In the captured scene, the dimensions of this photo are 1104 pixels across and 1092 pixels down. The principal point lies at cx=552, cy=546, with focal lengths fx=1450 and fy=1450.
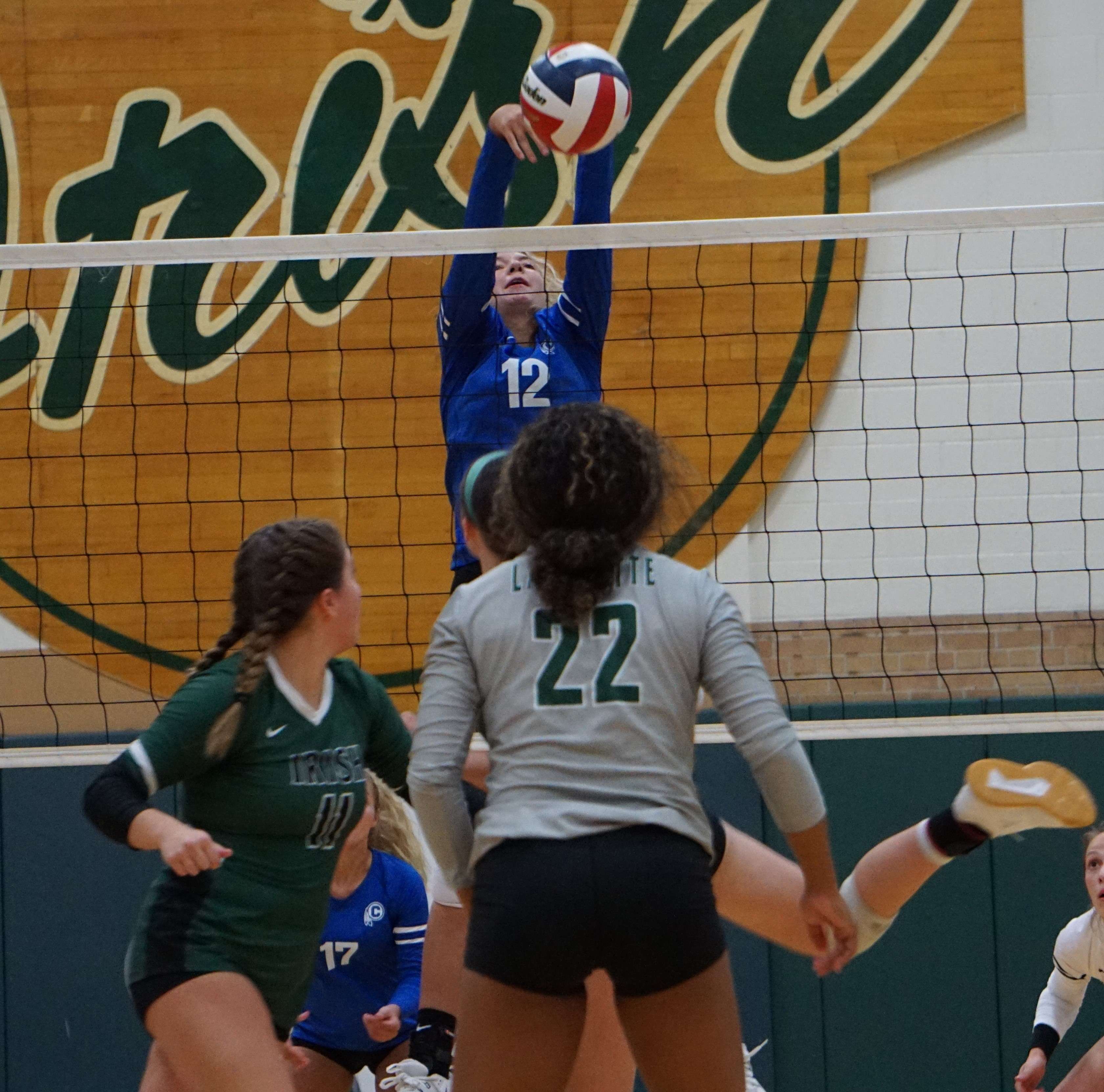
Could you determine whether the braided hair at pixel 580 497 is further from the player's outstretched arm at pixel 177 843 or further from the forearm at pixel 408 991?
the forearm at pixel 408 991

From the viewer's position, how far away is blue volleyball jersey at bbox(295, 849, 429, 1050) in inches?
163

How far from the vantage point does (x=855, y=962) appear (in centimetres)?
558

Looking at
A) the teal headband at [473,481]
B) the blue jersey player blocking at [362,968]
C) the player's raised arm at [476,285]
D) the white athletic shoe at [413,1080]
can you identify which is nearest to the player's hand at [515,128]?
the player's raised arm at [476,285]

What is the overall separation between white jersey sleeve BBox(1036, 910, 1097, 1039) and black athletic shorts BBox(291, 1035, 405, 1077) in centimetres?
199

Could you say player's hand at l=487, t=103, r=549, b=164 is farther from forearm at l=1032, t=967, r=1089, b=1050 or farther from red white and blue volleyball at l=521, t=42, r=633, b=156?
forearm at l=1032, t=967, r=1089, b=1050

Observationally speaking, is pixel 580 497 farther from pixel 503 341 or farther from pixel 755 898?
pixel 503 341

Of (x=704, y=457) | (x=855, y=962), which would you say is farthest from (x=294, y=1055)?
(x=704, y=457)

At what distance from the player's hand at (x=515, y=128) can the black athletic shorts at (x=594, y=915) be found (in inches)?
91.3

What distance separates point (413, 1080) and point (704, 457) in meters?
3.14

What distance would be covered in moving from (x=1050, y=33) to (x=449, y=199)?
2681 mm

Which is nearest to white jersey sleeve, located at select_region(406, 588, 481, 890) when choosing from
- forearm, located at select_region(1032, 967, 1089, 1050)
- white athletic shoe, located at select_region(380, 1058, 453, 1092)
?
white athletic shoe, located at select_region(380, 1058, 453, 1092)

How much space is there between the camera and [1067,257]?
244 inches

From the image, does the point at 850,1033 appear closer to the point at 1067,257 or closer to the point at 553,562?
the point at 1067,257

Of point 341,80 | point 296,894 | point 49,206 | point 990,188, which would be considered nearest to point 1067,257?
point 990,188
